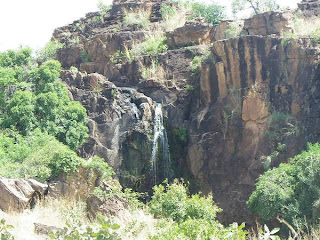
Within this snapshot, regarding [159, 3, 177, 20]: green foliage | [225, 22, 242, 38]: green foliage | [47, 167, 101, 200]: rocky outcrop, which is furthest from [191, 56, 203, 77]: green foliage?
[47, 167, 101, 200]: rocky outcrop

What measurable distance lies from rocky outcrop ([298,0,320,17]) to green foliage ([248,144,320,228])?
10946 millimetres

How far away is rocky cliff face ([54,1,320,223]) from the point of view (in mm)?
18078

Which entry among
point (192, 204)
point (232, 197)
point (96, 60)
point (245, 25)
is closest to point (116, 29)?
point (96, 60)

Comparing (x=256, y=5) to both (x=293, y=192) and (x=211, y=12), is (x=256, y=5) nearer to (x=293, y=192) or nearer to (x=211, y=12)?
(x=211, y=12)

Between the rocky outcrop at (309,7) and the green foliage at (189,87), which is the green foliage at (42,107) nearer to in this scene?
the green foliage at (189,87)

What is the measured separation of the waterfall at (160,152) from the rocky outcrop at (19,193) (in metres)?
5.99

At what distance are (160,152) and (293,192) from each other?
618 centimetres

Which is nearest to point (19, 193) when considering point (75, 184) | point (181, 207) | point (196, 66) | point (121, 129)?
point (75, 184)

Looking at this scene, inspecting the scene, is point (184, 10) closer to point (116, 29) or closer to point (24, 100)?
point (116, 29)

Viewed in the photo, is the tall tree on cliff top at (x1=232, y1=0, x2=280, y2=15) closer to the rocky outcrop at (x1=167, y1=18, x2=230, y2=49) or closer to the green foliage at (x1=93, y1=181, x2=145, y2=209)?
the rocky outcrop at (x1=167, y1=18, x2=230, y2=49)

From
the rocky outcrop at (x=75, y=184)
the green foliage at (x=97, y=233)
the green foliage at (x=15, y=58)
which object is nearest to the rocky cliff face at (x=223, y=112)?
the green foliage at (x=15, y=58)

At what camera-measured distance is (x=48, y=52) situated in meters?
27.5

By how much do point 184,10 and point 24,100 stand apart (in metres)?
13.1

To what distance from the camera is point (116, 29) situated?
88.6 ft
